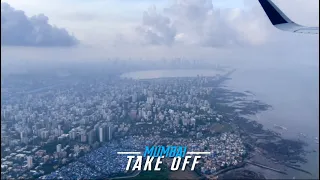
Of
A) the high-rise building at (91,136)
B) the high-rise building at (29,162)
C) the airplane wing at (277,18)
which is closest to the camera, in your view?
the airplane wing at (277,18)

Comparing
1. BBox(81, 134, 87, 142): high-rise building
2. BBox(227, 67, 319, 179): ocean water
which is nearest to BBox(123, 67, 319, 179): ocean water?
→ BBox(227, 67, 319, 179): ocean water

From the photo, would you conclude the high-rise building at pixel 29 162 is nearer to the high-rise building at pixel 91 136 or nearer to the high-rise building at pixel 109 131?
the high-rise building at pixel 91 136

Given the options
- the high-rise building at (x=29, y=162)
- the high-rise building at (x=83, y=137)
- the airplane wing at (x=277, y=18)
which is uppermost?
the airplane wing at (x=277, y=18)

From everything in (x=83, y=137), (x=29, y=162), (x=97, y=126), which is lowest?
(x=29, y=162)

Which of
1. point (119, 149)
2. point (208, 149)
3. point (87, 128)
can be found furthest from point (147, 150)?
point (87, 128)

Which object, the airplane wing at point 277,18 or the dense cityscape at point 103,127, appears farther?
the dense cityscape at point 103,127

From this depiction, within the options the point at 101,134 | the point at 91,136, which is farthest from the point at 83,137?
the point at 101,134

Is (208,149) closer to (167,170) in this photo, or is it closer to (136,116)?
(167,170)

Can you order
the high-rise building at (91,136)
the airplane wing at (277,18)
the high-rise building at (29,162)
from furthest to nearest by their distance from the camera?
the high-rise building at (91,136) < the high-rise building at (29,162) < the airplane wing at (277,18)

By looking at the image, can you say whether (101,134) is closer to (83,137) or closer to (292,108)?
(83,137)

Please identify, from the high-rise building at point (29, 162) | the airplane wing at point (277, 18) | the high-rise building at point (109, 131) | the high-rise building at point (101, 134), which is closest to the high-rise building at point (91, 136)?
the high-rise building at point (101, 134)

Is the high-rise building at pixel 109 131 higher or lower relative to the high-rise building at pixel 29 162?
higher
